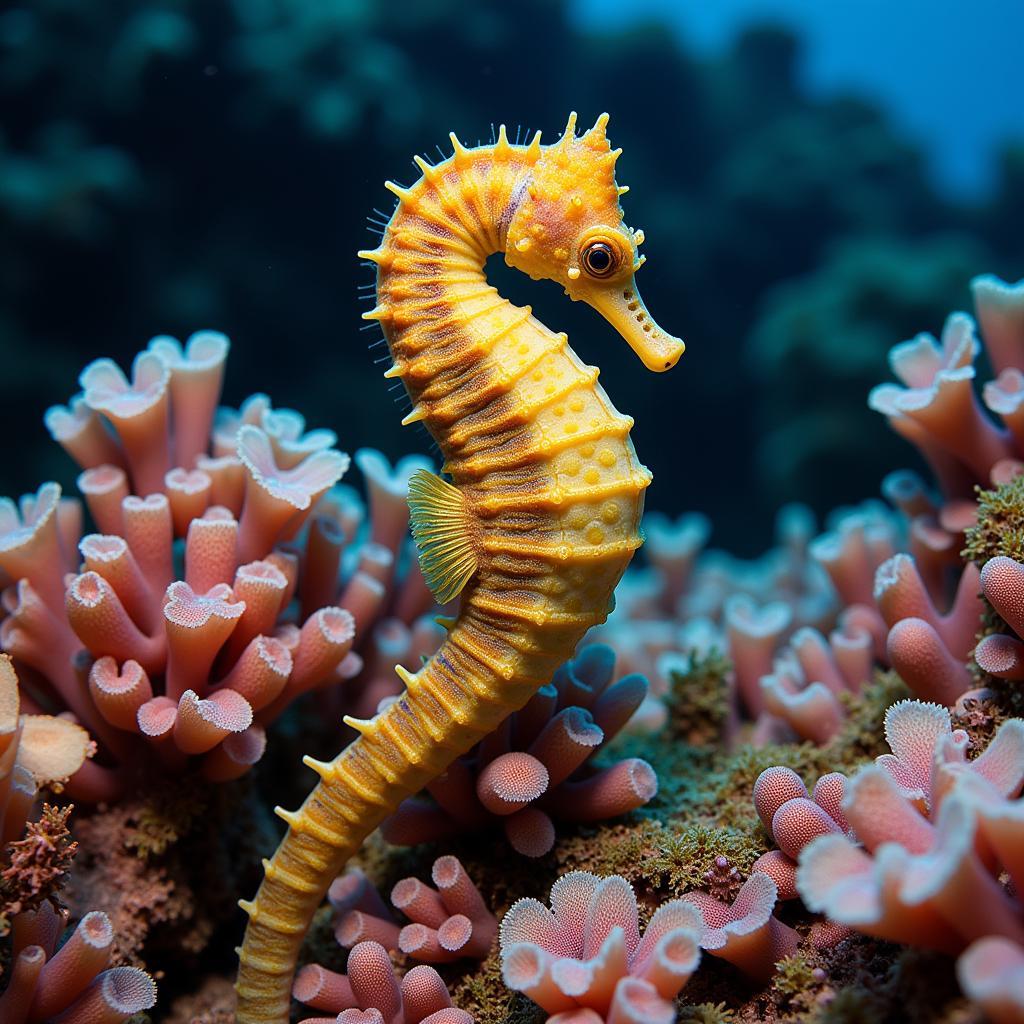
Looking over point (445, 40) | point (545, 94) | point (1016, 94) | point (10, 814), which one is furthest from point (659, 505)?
point (1016, 94)

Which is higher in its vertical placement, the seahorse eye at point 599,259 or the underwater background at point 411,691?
the seahorse eye at point 599,259

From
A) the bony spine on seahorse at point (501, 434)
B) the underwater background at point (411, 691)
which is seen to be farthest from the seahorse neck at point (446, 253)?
the underwater background at point (411, 691)

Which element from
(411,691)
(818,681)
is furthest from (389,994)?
(818,681)

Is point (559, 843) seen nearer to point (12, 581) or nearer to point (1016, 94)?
point (12, 581)

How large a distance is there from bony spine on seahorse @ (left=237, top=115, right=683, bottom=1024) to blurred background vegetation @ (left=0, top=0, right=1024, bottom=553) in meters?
0.54

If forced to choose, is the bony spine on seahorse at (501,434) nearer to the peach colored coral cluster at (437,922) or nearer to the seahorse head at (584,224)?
the seahorse head at (584,224)

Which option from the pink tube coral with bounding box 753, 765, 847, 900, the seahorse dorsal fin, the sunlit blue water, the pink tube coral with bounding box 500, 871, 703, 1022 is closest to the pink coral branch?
the seahorse dorsal fin

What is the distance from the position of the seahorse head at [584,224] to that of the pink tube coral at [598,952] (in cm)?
138

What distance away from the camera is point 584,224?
220 cm

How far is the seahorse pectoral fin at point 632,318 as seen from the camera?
222 centimetres

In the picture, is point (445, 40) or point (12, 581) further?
point (445, 40)

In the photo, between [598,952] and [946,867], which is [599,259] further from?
[598,952]

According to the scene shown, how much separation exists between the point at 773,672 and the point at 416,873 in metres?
1.82

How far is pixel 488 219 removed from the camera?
2.26m
